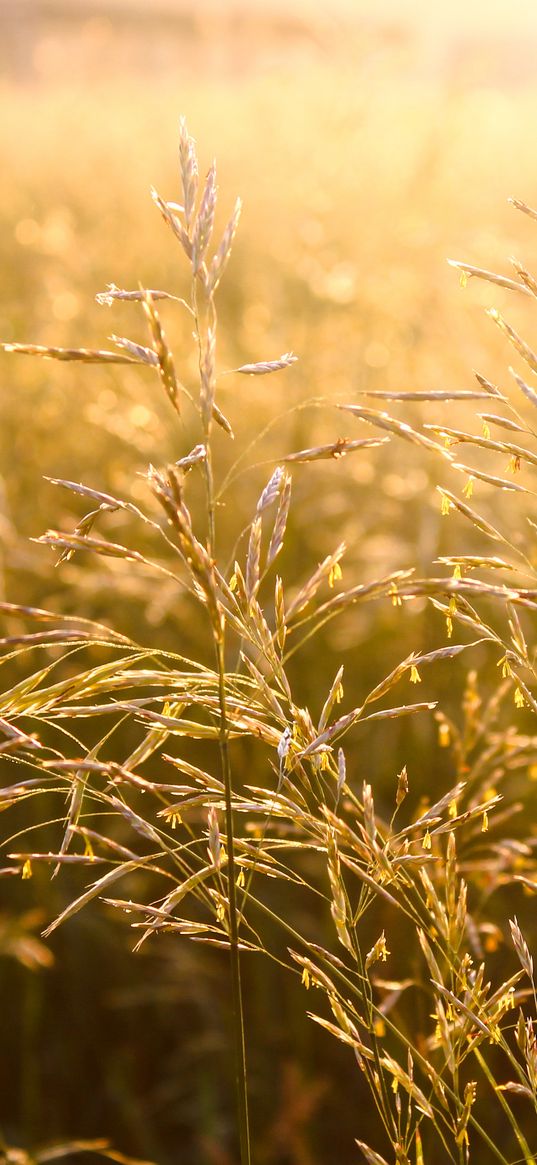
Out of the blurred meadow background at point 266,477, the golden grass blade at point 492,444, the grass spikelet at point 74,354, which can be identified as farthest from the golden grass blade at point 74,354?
the golden grass blade at point 492,444

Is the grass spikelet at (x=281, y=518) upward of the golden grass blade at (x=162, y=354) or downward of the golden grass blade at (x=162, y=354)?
downward

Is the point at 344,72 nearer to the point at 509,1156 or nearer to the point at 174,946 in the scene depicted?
the point at 174,946

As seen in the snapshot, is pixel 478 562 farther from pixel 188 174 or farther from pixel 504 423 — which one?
pixel 188 174

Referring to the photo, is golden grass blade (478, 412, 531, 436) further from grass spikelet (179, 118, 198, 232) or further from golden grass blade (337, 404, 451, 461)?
grass spikelet (179, 118, 198, 232)

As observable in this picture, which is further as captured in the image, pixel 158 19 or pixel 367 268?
pixel 158 19

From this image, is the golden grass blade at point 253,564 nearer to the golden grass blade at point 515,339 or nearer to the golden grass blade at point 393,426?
the golden grass blade at point 393,426

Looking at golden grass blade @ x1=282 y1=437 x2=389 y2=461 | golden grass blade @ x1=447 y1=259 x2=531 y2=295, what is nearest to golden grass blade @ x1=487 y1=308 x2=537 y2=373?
golden grass blade @ x1=447 y1=259 x2=531 y2=295

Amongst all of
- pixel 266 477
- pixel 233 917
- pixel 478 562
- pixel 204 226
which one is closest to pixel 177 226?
pixel 204 226

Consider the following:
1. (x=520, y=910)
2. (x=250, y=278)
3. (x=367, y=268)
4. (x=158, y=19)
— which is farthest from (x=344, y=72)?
(x=158, y=19)
